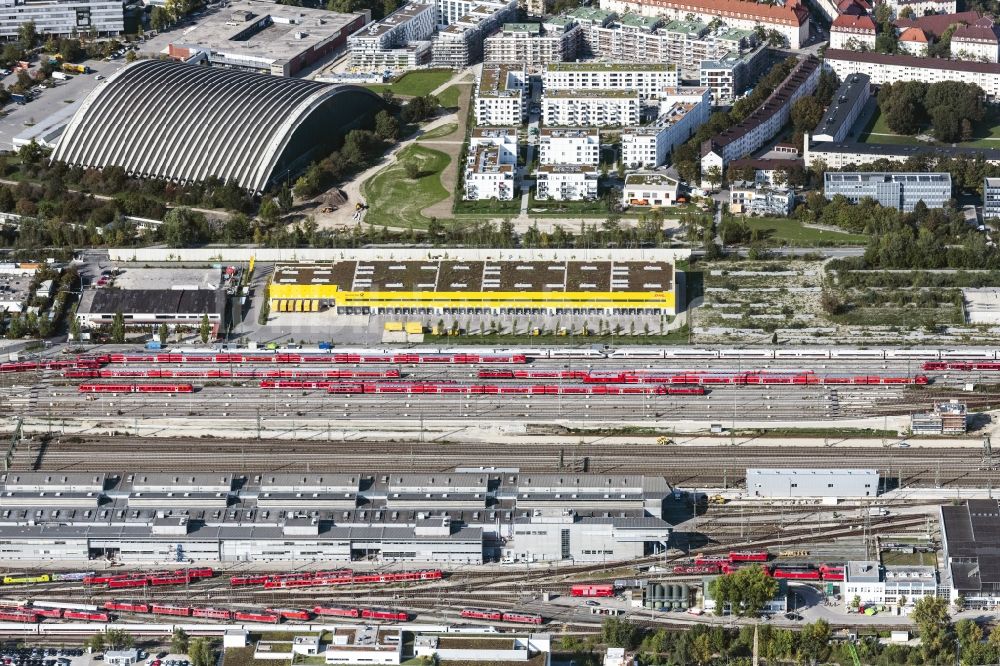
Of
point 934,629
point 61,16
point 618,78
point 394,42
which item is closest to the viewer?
point 934,629

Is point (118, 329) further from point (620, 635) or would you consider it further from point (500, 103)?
point (620, 635)

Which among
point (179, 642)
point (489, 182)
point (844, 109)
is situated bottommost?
point (179, 642)

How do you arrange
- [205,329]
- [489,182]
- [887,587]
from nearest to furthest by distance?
1. [887,587]
2. [205,329]
3. [489,182]

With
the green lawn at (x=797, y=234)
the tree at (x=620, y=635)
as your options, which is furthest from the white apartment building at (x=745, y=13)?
the tree at (x=620, y=635)

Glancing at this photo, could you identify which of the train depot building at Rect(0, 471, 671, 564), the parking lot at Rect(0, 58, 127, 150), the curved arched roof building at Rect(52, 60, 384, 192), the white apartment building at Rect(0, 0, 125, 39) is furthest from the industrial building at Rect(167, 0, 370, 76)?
the train depot building at Rect(0, 471, 671, 564)

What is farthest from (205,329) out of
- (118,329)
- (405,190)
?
(405,190)

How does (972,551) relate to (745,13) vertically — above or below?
below
